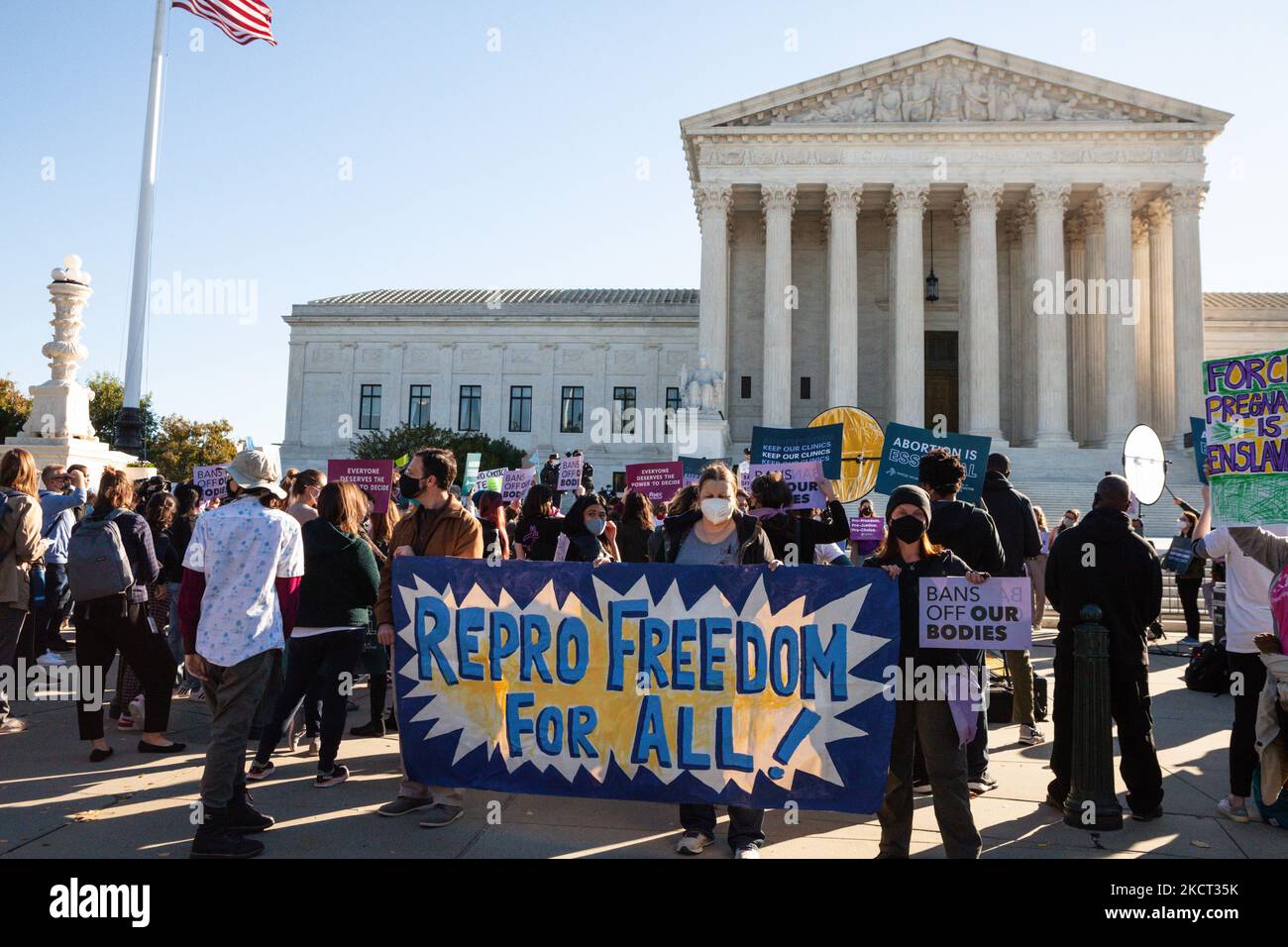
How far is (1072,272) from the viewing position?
39250mm

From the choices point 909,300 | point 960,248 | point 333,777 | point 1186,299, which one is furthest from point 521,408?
point 333,777

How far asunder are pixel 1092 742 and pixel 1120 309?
112ft

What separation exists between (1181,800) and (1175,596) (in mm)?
13271

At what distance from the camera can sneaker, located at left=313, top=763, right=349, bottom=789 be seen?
6.07 meters

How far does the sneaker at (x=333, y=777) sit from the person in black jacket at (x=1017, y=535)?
5.55 meters

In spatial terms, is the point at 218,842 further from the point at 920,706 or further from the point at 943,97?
the point at 943,97

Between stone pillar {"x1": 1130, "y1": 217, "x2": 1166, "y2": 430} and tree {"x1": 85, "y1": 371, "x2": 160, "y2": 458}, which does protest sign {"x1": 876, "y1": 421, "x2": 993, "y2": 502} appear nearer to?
stone pillar {"x1": 1130, "y1": 217, "x2": 1166, "y2": 430}

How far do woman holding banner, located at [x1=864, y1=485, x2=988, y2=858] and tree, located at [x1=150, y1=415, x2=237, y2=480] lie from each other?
67.3 metres

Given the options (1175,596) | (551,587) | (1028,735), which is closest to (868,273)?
(1175,596)

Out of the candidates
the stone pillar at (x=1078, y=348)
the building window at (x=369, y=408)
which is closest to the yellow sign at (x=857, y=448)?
the stone pillar at (x=1078, y=348)

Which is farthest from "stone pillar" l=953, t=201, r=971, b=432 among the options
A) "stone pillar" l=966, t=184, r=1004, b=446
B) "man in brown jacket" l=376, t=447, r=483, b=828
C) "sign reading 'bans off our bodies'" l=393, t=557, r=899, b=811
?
"man in brown jacket" l=376, t=447, r=483, b=828

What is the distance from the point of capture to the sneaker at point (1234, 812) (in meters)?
5.67
